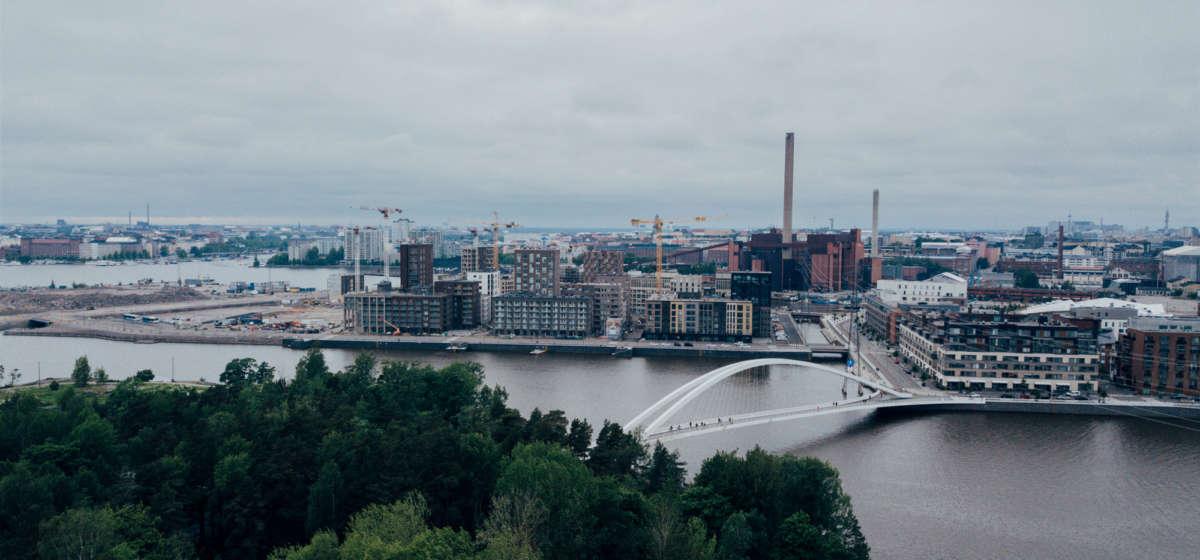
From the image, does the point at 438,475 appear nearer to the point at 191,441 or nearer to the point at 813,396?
the point at 191,441

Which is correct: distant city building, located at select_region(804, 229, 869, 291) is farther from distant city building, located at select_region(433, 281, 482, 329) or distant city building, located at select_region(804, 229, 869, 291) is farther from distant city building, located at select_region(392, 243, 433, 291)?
distant city building, located at select_region(392, 243, 433, 291)

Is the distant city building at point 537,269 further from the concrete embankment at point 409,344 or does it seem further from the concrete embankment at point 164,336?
the concrete embankment at point 164,336

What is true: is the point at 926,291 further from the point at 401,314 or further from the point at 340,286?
the point at 340,286

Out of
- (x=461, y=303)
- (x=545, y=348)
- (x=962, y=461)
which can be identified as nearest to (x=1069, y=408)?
(x=962, y=461)

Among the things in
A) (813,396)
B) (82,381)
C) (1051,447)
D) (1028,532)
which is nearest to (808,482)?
(1028,532)

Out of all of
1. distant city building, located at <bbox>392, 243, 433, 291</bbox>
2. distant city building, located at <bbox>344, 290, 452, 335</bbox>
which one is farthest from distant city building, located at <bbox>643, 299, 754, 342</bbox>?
distant city building, located at <bbox>392, 243, 433, 291</bbox>

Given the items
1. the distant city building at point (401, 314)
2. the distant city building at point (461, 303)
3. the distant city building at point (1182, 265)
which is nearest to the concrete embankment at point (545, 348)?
the distant city building at point (401, 314)

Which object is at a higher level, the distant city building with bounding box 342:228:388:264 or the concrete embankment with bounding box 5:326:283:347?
the distant city building with bounding box 342:228:388:264
